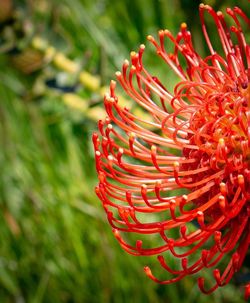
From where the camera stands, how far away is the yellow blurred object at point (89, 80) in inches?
88.9

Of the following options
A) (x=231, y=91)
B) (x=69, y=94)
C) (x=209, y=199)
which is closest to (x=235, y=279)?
(x=209, y=199)

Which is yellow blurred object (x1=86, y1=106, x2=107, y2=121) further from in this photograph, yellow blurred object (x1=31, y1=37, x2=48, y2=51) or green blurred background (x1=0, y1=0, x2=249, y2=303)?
yellow blurred object (x1=31, y1=37, x2=48, y2=51)

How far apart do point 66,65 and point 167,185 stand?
1130 millimetres

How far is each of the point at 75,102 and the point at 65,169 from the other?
466 millimetres

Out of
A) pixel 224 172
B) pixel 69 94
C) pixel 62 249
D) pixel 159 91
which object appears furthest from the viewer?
pixel 62 249

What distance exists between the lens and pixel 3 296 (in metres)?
2.70

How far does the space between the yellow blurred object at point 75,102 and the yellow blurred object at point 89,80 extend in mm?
97

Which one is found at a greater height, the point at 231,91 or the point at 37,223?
the point at 231,91

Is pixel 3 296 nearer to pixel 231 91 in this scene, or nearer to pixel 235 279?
pixel 235 279

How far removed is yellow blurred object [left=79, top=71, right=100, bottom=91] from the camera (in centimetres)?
226

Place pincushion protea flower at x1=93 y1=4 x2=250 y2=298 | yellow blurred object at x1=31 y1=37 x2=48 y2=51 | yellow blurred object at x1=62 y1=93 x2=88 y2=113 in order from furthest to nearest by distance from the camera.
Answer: yellow blurred object at x1=62 y1=93 x2=88 y2=113 < yellow blurred object at x1=31 y1=37 x2=48 y2=51 < pincushion protea flower at x1=93 y1=4 x2=250 y2=298

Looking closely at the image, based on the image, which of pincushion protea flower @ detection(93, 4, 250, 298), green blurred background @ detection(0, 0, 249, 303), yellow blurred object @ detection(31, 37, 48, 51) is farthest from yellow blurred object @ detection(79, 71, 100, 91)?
pincushion protea flower @ detection(93, 4, 250, 298)

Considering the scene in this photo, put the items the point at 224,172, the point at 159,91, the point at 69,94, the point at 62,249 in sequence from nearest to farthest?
1. the point at 224,172
2. the point at 159,91
3. the point at 69,94
4. the point at 62,249

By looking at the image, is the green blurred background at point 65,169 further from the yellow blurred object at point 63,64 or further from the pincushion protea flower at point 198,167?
the pincushion protea flower at point 198,167
